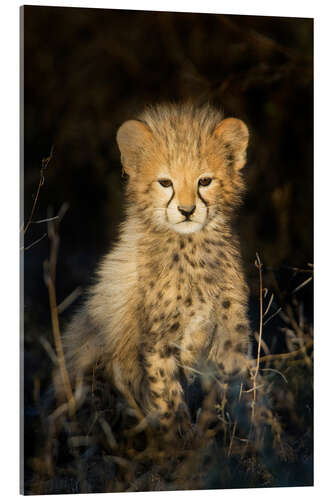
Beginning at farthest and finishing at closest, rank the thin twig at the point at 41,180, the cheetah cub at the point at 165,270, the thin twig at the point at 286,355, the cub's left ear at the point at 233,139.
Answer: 1. the thin twig at the point at 286,355
2. the cub's left ear at the point at 233,139
3. the cheetah cub at the point at 165,270
4. the thin twig at the point at 41,180

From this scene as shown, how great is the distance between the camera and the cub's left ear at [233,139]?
467cm

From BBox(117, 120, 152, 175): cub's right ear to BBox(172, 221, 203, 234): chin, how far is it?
305mm

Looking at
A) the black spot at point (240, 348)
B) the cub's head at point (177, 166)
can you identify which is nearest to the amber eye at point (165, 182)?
the cub's head at point (177, 166)

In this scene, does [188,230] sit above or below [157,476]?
above

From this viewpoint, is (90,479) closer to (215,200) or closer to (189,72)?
(215,200)

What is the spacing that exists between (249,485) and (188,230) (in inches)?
45.5

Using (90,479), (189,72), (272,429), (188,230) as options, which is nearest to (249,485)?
(272,429)

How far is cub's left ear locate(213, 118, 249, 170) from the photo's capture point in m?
4.67

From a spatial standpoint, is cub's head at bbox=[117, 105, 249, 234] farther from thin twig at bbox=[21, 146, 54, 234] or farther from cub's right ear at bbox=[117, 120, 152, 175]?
thin twig at bbox=[21, 146, 54, 234]

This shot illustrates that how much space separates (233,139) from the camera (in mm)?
4707

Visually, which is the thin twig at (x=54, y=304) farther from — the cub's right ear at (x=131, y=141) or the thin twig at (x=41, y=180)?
the cub's right ear at (x=131, y=141)

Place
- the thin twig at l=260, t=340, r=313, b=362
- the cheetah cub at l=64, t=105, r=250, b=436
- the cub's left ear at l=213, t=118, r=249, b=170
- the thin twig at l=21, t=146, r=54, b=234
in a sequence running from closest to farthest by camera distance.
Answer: the thin twig at l=21, t=146, r=54, b=234 < the cheetah cub at l=64, t=105, r=250, b=436 < the cub's left ear at l=213, t=118, r=249, b=170 < the thin twig at l=260, t=340, r=313, b=362

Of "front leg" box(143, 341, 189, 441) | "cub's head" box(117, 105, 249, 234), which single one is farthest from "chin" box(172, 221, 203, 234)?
"front leg" box(143, 341, 189, 441)

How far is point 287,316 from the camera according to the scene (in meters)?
4.83
